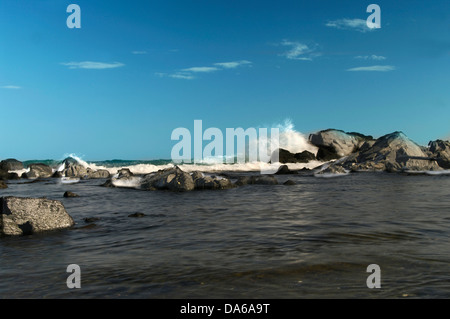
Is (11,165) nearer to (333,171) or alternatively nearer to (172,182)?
(172,182)

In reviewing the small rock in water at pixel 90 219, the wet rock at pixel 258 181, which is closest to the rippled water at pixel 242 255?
the small rock in water at pixel 90 219

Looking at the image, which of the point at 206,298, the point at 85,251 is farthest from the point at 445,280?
the point at 85,251

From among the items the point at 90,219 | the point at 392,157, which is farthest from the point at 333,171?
the point at 90,219

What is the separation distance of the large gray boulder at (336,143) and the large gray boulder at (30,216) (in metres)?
44.8

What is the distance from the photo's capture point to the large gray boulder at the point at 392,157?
3450 centimetres

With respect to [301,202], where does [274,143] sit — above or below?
above

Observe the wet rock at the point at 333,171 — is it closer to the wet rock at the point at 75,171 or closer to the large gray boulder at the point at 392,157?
the large gray boulder at the point at 392,157

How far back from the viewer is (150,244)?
779cm

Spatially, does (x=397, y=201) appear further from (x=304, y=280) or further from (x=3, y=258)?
(x=3, y=258)

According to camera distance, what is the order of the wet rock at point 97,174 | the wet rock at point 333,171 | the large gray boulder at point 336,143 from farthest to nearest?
1. the large gray boulder at point 336,143
2. the wet rock at point 97,174
3. the wet rock at point 333,171

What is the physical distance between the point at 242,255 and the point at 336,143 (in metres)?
49.8

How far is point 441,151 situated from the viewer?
119 ft
